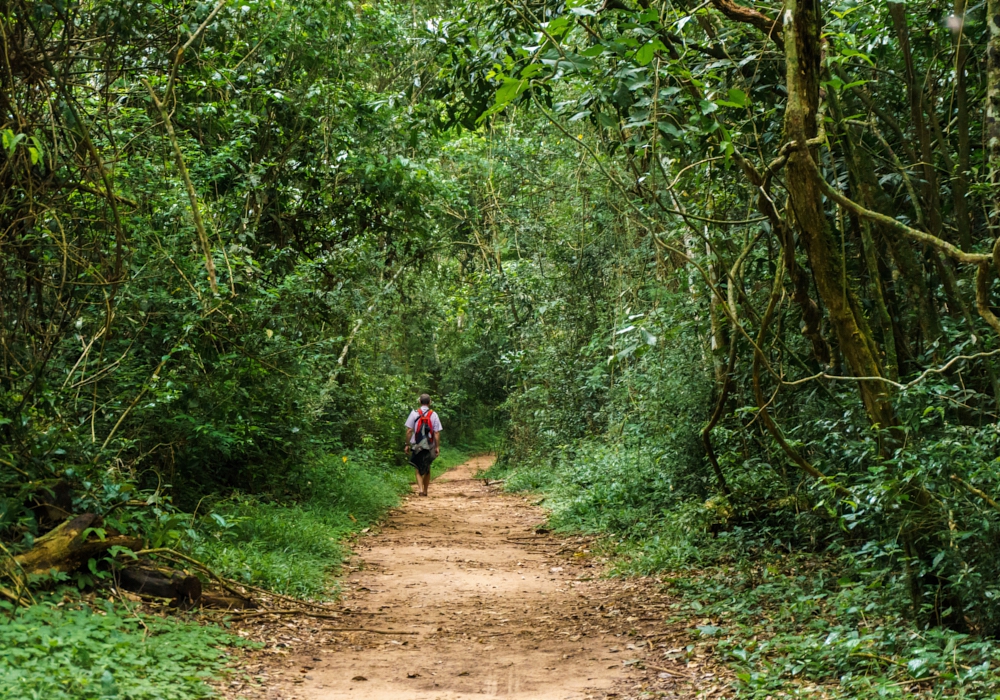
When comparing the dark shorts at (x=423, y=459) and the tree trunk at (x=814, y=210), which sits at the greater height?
the tree trunk at (x=814, y=210)

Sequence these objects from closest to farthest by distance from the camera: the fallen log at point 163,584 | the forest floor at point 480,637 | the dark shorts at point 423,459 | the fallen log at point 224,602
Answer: the forest floor at point 480,637 → the fallen log at point 163,584 → the fallen log at point 224,602 → the dark shorts at point 423,459

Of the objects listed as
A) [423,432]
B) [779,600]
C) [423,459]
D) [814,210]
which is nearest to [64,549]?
[779,600]

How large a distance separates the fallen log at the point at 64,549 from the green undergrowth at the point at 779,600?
4.27 m

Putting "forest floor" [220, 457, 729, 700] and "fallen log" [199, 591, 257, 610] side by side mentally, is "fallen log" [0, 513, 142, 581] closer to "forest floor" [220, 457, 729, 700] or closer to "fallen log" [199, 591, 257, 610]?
"fallen log" [199, 591, 257, 610]

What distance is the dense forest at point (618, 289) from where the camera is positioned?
516cm

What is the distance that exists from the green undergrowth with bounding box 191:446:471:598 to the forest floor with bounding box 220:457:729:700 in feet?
1.20

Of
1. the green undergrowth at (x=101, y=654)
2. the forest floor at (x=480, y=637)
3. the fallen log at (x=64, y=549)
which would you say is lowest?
the forest floor at (x=480, y=637)

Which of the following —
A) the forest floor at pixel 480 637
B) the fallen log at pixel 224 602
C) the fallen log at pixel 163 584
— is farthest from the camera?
the fallen log at pixel 224 602

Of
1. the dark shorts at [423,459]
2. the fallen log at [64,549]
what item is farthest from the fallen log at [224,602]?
the dark shorts at [423,459]

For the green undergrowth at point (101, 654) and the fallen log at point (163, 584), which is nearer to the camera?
the green undergrowth at point (101, 654)

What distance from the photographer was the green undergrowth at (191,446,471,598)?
7.49 m

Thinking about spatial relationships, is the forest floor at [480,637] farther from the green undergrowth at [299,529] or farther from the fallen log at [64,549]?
the fallen log at [64,549]

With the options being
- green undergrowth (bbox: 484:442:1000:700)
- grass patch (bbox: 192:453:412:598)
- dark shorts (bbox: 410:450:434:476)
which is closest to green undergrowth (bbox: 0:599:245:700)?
grass patch (bbox: 192:453:412:598)

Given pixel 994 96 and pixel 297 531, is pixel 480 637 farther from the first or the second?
pixel 994 96
